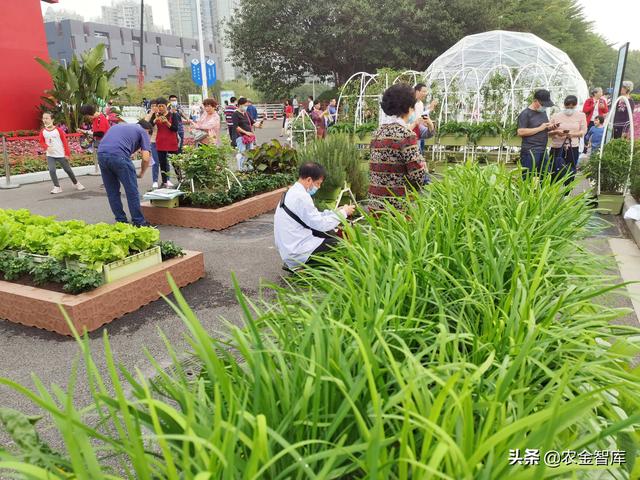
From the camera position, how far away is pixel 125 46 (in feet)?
319

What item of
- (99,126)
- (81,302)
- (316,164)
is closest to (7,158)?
(99,126)

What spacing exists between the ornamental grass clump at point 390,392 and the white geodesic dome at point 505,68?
43.4 feet

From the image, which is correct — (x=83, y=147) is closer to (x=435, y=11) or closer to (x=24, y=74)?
(x=24, y=74)

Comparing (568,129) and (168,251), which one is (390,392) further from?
(568,129)

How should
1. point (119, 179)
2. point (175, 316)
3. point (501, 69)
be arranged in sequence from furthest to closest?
point (501, 69), point (119, 179), point (175, 316)

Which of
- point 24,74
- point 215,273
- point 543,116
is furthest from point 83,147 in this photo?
point 543,116

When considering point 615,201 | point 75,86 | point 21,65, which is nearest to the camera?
point 615,201

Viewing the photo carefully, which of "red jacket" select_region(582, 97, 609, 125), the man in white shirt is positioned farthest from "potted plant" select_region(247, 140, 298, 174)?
"red jacket" select_region(582, 97, 609, 125)

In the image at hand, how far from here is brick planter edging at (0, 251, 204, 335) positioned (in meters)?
3.85

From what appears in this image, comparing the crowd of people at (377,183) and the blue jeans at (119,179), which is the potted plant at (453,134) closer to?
the crowd of people at (377,183)

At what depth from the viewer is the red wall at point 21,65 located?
1541 centimetres

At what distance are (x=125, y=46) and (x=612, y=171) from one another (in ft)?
350

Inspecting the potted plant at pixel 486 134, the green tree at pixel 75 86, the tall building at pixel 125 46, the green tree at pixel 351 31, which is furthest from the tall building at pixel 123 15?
the potted plant at pixel 486 134

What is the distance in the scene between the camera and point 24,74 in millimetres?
16125
